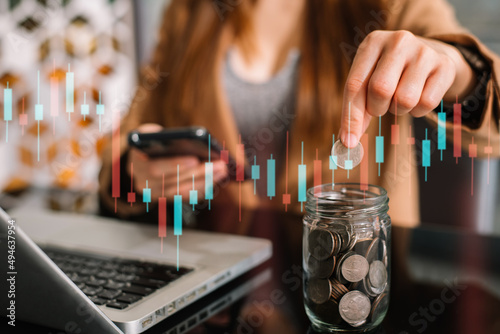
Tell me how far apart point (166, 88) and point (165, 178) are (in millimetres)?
433

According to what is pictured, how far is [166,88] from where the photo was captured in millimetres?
1036

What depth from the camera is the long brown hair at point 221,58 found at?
34.1 inches

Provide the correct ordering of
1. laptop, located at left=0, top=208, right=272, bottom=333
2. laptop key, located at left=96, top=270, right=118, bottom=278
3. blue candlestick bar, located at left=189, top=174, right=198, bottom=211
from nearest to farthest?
laptop, located at left=0, top=208, right=272, bottom=333
laptop key, located at left=96, top=270, right=118, bottom=278
blue candlestick bar, located at left=189, top=174, right=198, bottom=211

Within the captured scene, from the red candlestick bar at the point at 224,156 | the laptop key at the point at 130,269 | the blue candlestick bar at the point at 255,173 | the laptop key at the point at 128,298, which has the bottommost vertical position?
the laptop key at the point at 128,298

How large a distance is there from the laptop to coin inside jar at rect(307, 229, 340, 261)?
11cm

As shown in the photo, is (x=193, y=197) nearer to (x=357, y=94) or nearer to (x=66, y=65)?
(x=357, y=94)

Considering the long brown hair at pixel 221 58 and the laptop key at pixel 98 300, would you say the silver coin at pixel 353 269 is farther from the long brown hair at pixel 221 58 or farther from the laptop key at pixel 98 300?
the long brown hair at pixel 221 58

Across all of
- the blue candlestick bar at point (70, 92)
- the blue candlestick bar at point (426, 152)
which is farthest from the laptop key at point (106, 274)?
the blue candlestick bar at point (70, 92)

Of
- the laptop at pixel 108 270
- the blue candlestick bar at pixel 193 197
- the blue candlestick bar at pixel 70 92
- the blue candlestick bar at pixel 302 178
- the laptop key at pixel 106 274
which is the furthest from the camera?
the blue candlestick bar at pixel 70 92

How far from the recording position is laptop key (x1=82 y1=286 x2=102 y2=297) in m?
0.37

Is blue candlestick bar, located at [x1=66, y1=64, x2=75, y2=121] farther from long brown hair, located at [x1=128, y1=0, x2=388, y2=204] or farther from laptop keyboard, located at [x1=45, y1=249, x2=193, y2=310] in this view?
laptop keyboard, located at [x1=45, y1=249, x2=193, y2=310]

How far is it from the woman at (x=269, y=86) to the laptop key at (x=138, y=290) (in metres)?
0.23

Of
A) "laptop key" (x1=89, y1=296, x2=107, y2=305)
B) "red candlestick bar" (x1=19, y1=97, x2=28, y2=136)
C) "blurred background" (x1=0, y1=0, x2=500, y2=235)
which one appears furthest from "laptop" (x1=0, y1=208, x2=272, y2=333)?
"red candlestick bar" (x1=19, y1=97, x2=28, y2=136)

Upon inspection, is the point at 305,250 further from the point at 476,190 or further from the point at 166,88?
the point at 166,88
